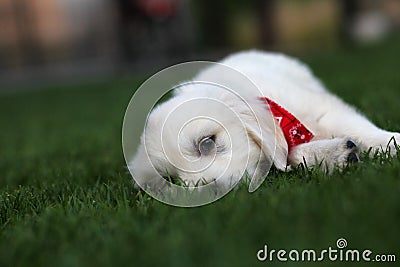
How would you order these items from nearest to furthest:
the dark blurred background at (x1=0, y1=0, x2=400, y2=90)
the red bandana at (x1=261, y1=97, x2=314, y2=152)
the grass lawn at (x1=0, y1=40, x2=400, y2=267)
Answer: the grass lawn at (x1=0, y1=40, x2=400, y2=267) → the red bandana at (x1=261, y1=97, x2=314, y2=152) → the dark blurred background at (x1=0, y1=0, x2=400, y2=90)

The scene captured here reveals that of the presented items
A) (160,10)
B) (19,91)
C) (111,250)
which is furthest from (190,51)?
(111,250)

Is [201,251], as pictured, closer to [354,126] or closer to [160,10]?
[354,126]

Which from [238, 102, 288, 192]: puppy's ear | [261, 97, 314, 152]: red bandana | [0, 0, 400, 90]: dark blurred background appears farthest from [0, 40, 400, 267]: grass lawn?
[0, 0, 400, 90]: dark blurred background

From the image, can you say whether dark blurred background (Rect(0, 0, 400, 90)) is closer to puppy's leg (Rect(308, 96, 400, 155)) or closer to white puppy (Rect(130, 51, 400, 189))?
puppy's leg (Rect(308, 96, 400, 155))

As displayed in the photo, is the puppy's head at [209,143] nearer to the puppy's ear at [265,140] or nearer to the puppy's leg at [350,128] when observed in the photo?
the puppy's ear at [265,140]

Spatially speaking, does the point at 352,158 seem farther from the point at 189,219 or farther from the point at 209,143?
the point at 189,219

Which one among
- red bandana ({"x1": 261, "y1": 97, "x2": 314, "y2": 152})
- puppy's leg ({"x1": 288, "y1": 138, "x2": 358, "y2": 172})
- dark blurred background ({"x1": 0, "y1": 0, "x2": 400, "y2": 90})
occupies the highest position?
red bandana ({"x1": 261, "y1": 97, "x2": 314, "y2": 152})
